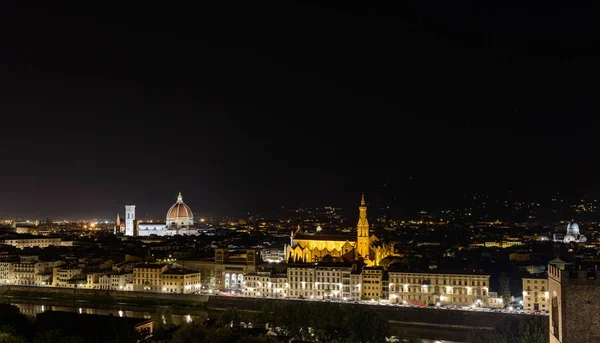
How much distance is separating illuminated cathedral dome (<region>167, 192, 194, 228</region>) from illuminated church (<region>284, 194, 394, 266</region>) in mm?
47448

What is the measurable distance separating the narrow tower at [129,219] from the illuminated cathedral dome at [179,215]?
A: 6747 millimetres

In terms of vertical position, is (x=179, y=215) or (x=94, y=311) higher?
(x=179, y=215)

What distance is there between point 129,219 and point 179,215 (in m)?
11.3

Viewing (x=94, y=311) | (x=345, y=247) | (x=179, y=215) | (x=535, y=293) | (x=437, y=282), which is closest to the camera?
(x=535, y=293)

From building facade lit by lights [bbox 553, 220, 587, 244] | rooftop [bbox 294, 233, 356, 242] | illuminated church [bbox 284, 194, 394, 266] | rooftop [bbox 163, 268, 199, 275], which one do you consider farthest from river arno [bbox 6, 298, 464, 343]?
building facade lit by lights [bbox 553, 220, 587, 244]

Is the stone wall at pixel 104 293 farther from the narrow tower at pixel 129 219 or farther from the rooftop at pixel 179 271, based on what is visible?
the narrow tower at pixel 129 219

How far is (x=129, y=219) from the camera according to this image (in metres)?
101

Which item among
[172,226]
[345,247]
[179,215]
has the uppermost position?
[179,215]

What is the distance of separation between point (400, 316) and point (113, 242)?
47.6 metres

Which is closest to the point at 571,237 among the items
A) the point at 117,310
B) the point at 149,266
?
the point at 149,266

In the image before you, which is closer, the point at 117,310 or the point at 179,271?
the point at 117,310

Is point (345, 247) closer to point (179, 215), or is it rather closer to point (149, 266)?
point (149, 266)

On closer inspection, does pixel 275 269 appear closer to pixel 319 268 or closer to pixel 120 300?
pixel 319 268

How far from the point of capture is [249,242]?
226 ft
